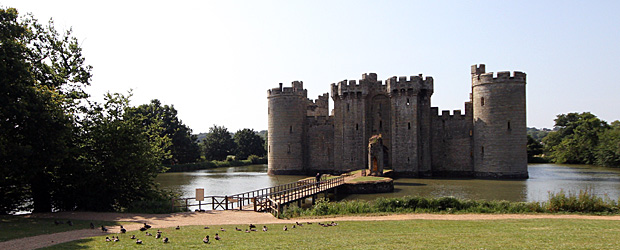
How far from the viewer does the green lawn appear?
11070 millimetres

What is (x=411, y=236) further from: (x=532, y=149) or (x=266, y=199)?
(x=532, y=149)

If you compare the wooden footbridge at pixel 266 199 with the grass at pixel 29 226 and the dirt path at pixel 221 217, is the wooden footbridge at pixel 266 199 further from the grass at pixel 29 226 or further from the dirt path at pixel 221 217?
the grass at pixel 29 226

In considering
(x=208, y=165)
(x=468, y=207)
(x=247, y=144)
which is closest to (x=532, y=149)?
(x=247, y=144)

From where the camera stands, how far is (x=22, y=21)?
795 inches

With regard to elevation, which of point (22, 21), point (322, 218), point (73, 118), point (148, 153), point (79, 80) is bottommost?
point (322, 218)

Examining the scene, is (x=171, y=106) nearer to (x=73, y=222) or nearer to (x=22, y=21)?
(x=22, y=21)

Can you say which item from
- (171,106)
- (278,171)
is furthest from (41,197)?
(171,106)

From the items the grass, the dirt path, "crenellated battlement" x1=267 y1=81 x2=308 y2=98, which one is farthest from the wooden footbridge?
"crenellated battlement" x1=267 y1=81 x2=308 y2=98

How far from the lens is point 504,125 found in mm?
38031

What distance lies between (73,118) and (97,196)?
12.1ft

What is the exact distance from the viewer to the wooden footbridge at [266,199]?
2061 centimetres

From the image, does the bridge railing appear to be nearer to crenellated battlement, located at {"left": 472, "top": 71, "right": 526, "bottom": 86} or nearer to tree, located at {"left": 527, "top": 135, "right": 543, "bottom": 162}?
crenellated battlement, located at {"left": 472, "top": 71, "right": 526, "bottom": 86}

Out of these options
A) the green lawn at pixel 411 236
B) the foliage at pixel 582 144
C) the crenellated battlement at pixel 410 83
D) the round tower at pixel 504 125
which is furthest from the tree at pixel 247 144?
the green lawn at pixel 411 236

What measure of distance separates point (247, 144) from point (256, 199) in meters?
66.0
